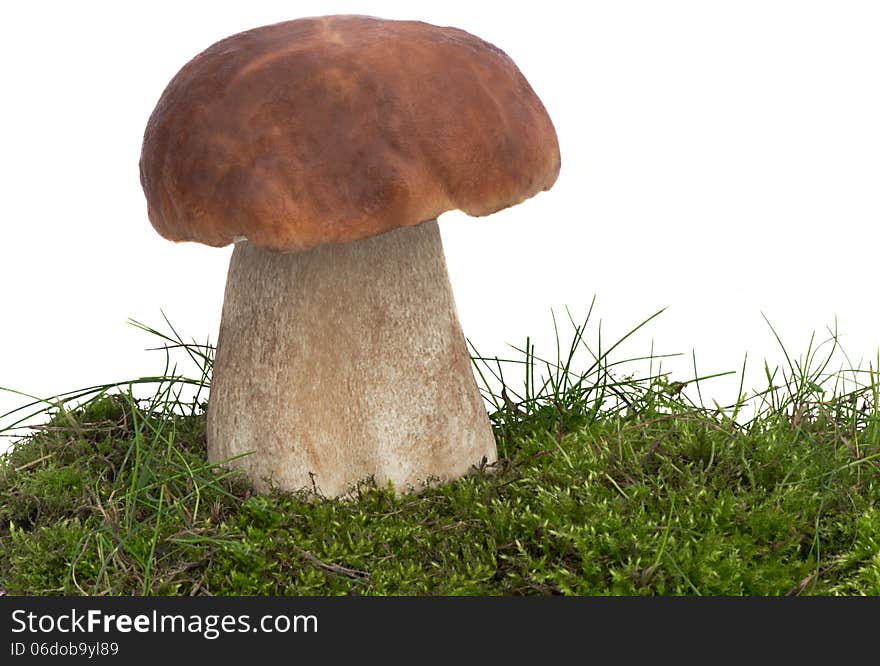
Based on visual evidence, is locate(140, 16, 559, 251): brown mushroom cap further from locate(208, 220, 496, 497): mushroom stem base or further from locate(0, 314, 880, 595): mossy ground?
locate(0, 314, 880, 595): mossy ground

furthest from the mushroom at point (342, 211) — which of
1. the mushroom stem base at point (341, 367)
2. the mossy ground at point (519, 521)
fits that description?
the mossy ground at point (519, 521)

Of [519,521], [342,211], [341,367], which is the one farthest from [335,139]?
[519,521]

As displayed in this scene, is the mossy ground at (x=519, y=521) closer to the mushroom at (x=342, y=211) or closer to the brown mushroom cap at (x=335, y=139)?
the mushroom at (x=342, y=211)

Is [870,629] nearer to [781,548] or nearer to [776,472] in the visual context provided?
[781,548]

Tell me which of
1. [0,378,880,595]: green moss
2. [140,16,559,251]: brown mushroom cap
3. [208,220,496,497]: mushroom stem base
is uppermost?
[140,16,559,251]: brown mushroom cap

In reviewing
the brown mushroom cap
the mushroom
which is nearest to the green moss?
the mushroom

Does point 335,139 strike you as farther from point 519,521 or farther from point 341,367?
point 519,521

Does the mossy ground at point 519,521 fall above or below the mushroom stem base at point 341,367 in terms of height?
below
